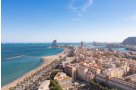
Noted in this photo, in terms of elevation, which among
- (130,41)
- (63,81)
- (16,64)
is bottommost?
(16,64)

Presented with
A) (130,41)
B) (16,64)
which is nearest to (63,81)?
(16,64)

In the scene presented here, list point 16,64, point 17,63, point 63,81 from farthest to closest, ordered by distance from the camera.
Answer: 1. point 17,63
2. point 16,64
3. point 63,81

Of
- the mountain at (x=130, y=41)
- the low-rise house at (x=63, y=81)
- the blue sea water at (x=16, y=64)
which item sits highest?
the mountain at (x=130, y=41)

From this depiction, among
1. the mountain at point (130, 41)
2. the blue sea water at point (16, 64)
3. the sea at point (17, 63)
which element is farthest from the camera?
the mountain at point (130, 41)

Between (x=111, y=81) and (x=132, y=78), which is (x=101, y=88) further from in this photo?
(x=132, y=78)

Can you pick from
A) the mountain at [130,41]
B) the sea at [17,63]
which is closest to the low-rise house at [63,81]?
the sea at [17,63]

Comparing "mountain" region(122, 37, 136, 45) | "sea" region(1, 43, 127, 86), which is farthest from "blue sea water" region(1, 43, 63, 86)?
"mountain" region(122, 37, 136, 45)

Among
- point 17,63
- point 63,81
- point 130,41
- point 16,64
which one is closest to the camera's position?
point 63,81

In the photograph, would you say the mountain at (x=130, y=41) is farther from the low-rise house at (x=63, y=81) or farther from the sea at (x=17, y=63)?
the low-rise house at (x=63, y=81)

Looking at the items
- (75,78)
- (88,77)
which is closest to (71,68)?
(75,78)

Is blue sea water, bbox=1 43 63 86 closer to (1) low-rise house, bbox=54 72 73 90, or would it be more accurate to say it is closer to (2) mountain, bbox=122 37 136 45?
(1) low-rise house, bbox=54 72 73 90

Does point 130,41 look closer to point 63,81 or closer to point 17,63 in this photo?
point 17,63
